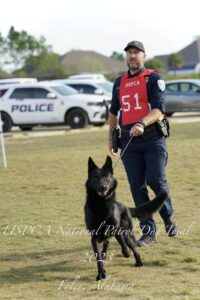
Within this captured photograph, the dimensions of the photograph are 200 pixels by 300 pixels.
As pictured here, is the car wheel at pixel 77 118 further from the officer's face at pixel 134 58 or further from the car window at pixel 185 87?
the officer's face at pixel 134 58

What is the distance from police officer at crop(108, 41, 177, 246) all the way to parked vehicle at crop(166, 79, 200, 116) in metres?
24.1

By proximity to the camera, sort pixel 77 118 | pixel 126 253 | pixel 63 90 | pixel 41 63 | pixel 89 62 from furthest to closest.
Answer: pixel 89 62
pixel 41 63
pixel 63 90
pixel 77 118
pixel 126 253

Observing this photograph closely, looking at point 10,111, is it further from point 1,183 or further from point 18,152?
point 1,183

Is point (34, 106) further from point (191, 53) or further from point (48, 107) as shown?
point (191, 53)

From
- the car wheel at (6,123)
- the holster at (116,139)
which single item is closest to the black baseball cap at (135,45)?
the holster at (116,139)

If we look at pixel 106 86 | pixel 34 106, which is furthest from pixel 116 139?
pixel 106 86

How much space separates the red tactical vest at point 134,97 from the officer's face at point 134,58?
0.10 m

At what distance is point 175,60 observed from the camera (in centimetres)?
10756

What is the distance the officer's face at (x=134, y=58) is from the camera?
704 cm

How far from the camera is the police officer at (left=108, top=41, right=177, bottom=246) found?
707cm

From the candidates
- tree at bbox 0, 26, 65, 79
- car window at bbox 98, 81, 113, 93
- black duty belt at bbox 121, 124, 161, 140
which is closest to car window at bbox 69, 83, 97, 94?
car window at bbox 98, 81, 113, 93

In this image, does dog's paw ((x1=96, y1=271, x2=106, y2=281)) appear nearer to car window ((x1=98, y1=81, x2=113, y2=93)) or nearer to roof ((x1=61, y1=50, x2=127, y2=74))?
car window ((x1=98, y1=81, x2=113, y2=93))

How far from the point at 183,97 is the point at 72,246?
24.6 m

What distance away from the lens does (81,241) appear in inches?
302
